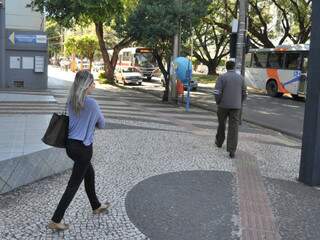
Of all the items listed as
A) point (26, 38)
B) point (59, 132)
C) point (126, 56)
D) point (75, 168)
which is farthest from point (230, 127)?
point (126, 56)

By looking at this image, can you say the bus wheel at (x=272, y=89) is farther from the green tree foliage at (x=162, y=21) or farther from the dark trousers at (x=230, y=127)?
the dark trousers at (x=230, y=127)

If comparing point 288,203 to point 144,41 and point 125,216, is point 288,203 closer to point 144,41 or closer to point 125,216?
point 125,216

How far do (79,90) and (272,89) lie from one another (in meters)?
24.3

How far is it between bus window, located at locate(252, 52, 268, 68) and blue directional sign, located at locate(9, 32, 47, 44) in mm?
12648

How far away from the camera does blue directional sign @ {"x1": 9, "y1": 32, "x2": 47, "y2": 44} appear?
22.3 m

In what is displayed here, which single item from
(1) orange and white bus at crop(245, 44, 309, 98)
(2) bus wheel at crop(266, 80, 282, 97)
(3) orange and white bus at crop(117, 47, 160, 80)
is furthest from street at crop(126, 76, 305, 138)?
(3) orange and white bus at crop(117, 47, 160, 80)

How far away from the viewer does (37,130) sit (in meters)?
9.23

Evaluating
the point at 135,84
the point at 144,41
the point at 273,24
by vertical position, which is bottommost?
the point at 135,84

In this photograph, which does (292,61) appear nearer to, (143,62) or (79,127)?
(143,62)

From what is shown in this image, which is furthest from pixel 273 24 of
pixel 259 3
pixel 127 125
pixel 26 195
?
pixel 26 195

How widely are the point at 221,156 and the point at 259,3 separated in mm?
33399

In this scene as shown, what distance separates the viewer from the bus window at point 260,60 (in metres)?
29.0

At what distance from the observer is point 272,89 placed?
28.1 meters

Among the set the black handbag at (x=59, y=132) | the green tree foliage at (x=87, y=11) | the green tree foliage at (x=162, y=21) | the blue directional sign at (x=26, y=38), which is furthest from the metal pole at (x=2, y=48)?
the black handbag at (x=59, y=132)
